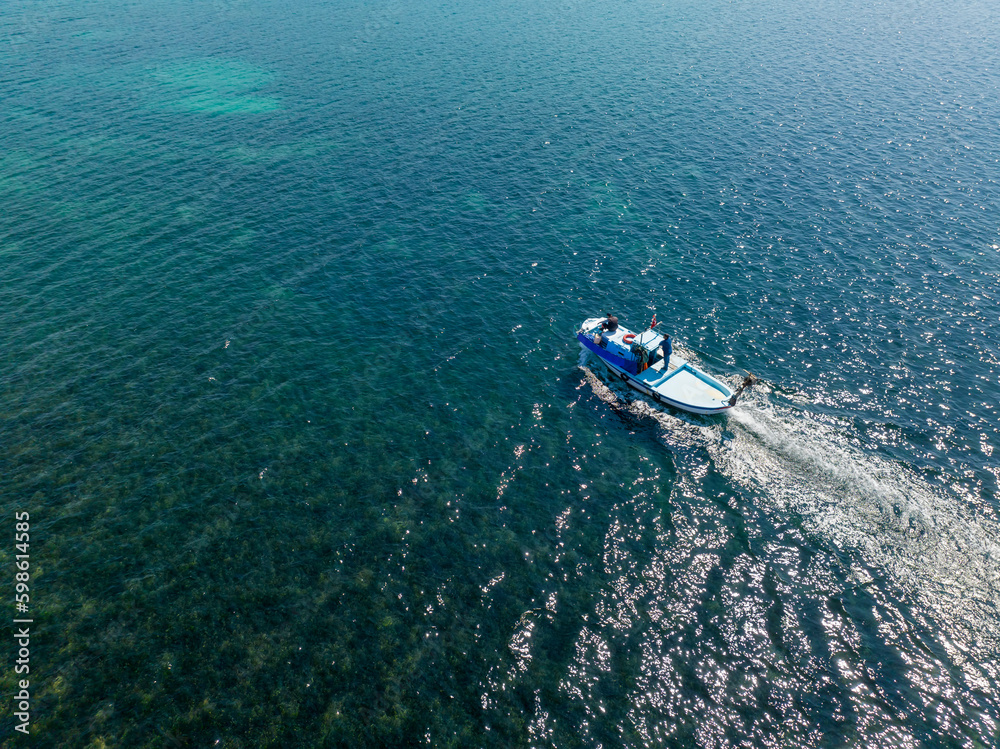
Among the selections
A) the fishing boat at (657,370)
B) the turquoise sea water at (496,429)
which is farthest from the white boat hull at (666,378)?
the turquoise sea water at (496,429)

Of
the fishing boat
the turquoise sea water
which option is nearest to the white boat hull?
the fishing boat

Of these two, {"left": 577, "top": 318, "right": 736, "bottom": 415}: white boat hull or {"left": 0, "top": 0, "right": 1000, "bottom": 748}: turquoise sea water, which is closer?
{"left": 0, "top": 0, "right": 1000, "bottom": 748}: turquoise sea water

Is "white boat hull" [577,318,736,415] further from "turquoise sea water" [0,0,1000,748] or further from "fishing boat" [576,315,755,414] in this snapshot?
"turquoise sea water" [0,0,1000,748]

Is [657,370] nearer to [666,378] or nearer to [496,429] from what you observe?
[666,378]

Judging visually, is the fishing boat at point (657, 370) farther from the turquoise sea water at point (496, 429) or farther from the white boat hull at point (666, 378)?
the turquoise sea water at point (496, 429)

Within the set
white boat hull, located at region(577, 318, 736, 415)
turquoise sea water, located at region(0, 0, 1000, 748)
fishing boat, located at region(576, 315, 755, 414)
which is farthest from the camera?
fishing boat, located at region(576, 315, 755, 414)

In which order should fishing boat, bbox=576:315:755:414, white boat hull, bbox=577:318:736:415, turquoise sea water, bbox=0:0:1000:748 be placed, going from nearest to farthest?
turquoise sea water, bbox=0:0:1000:748 → white boat hull, bbox=577:318:736:415 → fishing boat, bbox=576:315:755:414

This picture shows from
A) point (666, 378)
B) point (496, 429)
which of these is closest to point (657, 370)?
point (666, 378)
